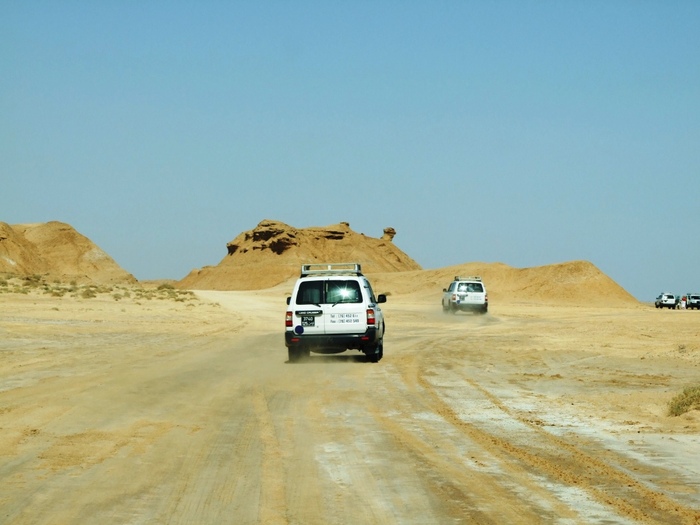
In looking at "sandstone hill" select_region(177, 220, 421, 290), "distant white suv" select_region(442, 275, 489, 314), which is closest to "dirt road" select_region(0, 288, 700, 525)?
"distant white suv" select_region(442, 275, 489, 314)

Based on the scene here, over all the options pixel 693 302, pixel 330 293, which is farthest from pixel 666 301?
pixel 330 293

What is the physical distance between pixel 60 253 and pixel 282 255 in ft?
140

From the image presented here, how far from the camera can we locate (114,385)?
14641 mm

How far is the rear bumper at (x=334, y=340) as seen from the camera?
19.6 metres

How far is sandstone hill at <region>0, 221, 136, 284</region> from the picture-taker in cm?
12344

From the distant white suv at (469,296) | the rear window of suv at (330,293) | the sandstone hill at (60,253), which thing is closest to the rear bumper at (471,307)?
the distant white suv at (469,296)

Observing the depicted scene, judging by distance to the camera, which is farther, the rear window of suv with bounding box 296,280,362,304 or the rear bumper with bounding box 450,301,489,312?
the rear bumper with bounding box 450,301,489,312

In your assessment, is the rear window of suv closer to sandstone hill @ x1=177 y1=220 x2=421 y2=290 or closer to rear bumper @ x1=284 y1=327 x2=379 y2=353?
rear bumper @ x1=284 y1=327 x2=379 y2=353

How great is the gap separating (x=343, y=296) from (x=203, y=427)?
9509mm

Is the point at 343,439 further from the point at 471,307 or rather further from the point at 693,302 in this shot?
the point at 693,302

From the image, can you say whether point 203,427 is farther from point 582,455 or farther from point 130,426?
point 582,455

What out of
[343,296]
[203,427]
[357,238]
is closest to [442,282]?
[357,238]

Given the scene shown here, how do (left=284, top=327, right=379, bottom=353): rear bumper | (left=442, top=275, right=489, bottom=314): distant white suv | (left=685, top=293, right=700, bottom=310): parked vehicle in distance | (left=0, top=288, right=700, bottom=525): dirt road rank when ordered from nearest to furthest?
(left=0, top=288, right=700, bottom=525): dirt road < (left=284, top=327, right=379, bottom=353): rear bumper < (left=442, top=275, right=489, bottom=314): distant white suv < (left=685, top=293, right=700, bottom=310): parked vehicle in distance

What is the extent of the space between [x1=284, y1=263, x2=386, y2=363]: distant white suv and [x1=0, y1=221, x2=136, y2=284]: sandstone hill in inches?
4255
